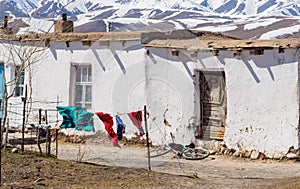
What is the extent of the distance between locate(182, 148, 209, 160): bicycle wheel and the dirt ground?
158 mm

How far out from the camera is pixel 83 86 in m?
16.1

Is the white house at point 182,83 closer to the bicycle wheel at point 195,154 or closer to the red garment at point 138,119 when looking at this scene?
the red garment at point 138,119

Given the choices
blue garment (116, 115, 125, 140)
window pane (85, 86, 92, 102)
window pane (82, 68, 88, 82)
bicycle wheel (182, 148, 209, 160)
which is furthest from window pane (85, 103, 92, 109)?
bicycle wheel (182, 148, 209, 160)

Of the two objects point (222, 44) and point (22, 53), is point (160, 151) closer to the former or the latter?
point (222, 44)

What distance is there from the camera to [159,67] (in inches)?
585

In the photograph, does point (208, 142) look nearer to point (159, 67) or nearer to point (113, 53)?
point (159, 67)

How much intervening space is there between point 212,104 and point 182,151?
1.31m

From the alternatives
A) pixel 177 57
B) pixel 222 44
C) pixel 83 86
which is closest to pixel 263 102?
pixel 222 44

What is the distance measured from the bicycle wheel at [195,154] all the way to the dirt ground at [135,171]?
16 cm

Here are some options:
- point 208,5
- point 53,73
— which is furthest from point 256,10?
point 53,73

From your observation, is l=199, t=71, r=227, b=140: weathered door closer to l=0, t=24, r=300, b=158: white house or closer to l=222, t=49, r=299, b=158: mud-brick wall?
l=0, t=24, r=300, b=158: white house

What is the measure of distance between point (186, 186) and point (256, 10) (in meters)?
167

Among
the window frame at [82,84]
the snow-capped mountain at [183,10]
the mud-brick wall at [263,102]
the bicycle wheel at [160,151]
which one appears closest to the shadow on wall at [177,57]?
the mud-brick wall at [263,102]

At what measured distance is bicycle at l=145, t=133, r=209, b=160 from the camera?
45.0 feet
